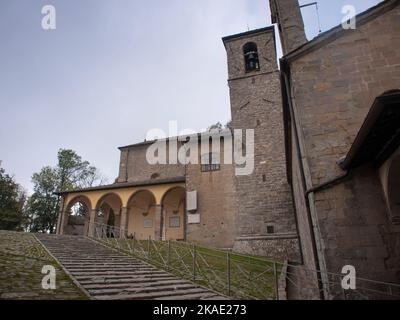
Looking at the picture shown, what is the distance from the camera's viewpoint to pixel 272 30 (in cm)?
1717

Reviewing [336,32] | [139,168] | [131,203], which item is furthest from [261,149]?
[139,168]

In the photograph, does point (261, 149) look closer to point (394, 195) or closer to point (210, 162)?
point (210, 162)

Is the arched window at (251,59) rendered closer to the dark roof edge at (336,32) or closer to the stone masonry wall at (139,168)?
the stone masonry wall at (139,168)

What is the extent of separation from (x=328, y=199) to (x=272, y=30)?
15371 millimetres

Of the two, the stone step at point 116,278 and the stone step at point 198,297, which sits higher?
the stone step at point 116,278

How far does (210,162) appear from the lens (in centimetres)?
1711


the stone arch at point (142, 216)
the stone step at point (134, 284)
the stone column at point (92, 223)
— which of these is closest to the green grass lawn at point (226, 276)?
the stone step at point (134, 284)

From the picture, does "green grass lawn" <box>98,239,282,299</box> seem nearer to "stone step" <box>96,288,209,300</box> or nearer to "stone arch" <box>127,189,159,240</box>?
"stone step" <box>96,288,209,300</box>

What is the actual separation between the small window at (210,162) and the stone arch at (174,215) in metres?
2.86

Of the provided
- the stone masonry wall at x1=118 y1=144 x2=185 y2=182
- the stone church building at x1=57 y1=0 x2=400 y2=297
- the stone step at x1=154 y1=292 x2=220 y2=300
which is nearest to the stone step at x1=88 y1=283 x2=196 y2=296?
the stone step at x1=154 y1=292 x2=220 y2=300

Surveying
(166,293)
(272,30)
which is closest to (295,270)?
(166,293)

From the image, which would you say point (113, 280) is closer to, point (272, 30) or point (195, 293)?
point (195, 293)

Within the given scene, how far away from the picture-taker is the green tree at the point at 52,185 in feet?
91.6

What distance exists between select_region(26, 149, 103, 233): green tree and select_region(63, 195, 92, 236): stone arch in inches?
110
